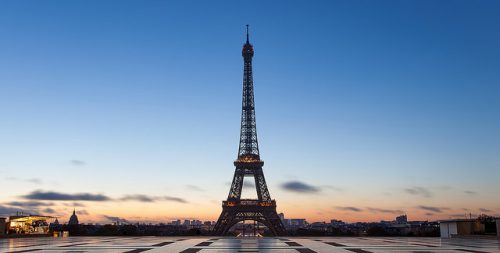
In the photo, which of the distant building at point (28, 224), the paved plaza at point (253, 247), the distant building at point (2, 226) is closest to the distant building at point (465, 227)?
the paved plaza at point (253, 247)

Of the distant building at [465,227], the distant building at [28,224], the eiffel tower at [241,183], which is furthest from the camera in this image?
the eiffel tower at [241,183]

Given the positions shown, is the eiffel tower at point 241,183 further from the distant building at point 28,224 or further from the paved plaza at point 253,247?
the paved plaza at point 253,247

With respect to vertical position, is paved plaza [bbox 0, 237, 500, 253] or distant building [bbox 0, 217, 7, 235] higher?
distant building [bbox 0, 217, 7, 235]

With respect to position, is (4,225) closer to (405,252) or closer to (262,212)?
(405,252)

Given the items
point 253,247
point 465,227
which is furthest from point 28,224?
point 465,227

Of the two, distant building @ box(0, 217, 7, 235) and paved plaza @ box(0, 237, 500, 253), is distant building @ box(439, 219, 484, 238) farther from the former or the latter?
distant building @ box(0, 217, 7, 235)

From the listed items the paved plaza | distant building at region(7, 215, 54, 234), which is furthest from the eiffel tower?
the paved plaza

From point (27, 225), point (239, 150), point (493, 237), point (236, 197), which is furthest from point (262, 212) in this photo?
point (493, 237)

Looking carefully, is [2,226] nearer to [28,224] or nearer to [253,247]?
[28,224]
